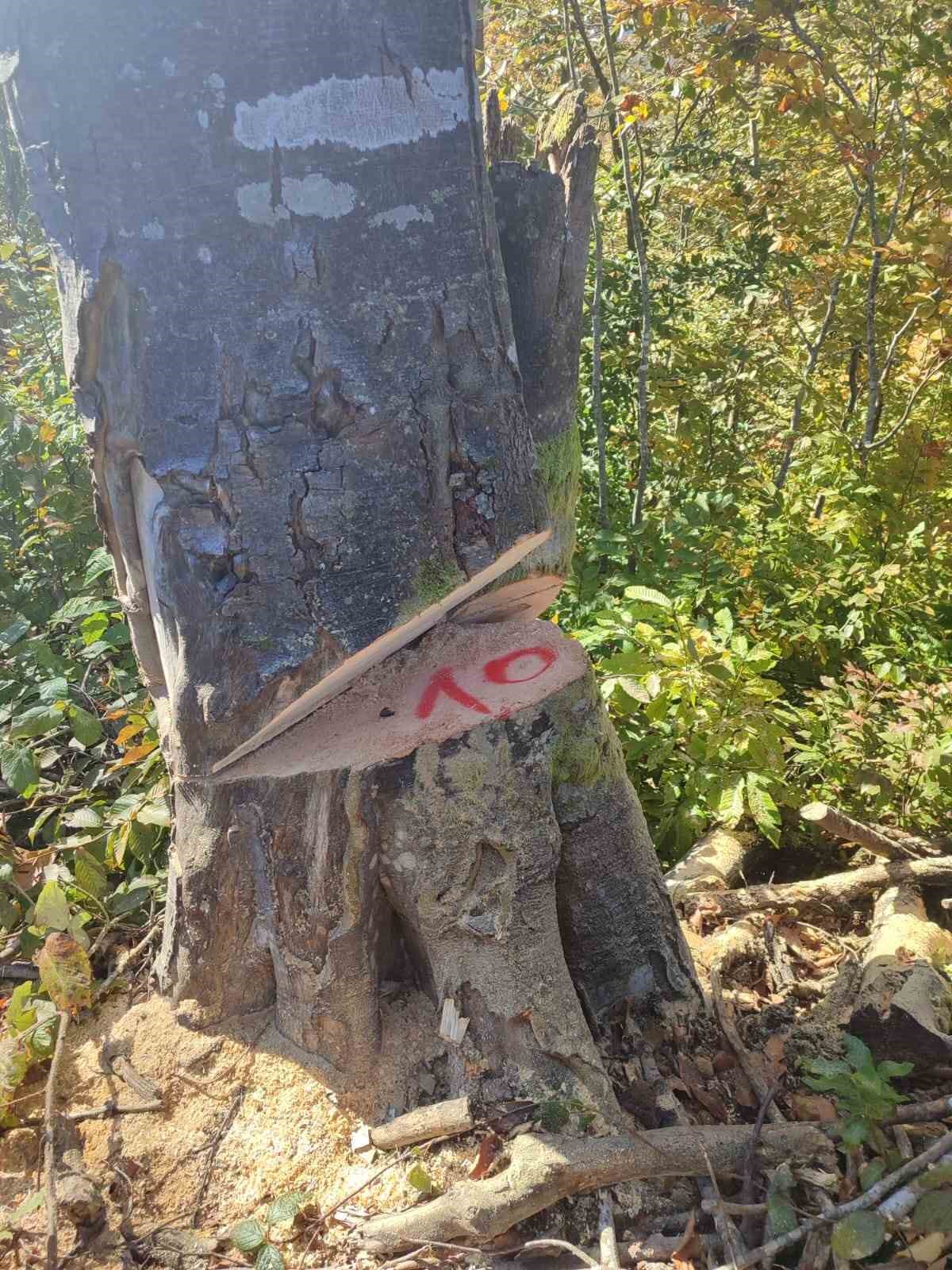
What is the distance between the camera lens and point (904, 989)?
2.06m

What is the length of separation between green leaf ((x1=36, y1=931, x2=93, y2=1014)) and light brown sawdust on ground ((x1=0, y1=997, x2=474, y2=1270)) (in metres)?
0.10

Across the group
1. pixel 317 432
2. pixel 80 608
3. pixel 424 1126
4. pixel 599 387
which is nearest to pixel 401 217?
pixel 317 432

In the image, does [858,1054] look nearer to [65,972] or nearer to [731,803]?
[731,803]

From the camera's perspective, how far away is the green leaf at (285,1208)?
159 cm

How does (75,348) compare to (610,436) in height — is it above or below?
above

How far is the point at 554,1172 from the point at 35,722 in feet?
5.81

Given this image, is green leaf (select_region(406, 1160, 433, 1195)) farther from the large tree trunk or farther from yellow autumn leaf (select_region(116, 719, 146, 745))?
yellow autumn leaf (select_region(116, 719, 146, 745))

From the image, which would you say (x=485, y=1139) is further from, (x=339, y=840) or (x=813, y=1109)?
(x=813, y=1109)

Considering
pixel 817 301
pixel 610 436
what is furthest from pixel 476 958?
pixel 817 301

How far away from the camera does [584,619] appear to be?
3475 millimetres

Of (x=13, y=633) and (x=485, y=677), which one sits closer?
(x=485, y=677)

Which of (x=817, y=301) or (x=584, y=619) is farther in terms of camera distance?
(x=817, y=301)

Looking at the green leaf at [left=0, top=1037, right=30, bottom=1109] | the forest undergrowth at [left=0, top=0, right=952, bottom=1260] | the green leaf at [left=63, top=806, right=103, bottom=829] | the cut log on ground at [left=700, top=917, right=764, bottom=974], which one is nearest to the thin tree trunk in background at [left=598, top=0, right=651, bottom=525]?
the forest undergrowth at [left=0, top=0, right=952, bottom=1260]

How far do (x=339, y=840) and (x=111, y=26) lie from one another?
1357mm
